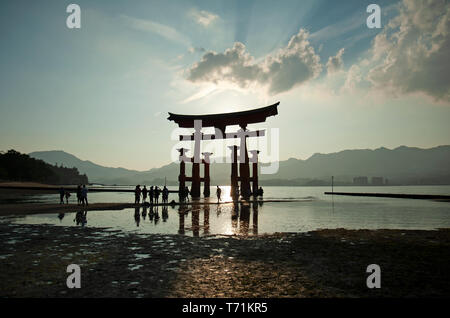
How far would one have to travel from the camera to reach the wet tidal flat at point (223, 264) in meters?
4.52

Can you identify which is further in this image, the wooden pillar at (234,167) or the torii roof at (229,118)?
the wooden pillar at (234,167)

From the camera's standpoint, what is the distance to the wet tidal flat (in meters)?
4.52

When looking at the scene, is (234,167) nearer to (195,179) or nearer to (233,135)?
(233,135)

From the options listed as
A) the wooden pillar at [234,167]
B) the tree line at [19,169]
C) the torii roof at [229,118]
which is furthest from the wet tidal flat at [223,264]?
the tree line at [19,169]

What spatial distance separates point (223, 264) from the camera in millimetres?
6137

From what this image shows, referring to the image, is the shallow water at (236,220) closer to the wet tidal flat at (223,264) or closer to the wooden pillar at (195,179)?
the wet tidal flat at (223,264)

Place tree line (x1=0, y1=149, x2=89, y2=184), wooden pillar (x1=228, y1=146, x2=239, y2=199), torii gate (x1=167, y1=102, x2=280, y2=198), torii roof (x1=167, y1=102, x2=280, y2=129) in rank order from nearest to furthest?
1. torii roof (x1=167, y1=102, x2=280, y2=129)
2. torii gate (x1=167, y1=102, x2=280, y2=198)
3. wooden pillar (x1=228, y1=146, x2=239, y2=199)
4. tree line (x1=0, y1=149, x2=89, y2=184)
